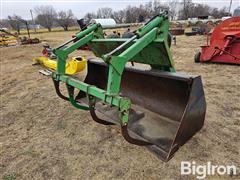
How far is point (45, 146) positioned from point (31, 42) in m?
14.1

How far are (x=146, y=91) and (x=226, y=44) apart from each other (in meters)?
3.74

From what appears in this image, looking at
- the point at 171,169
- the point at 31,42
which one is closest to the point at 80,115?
the point at 171,169

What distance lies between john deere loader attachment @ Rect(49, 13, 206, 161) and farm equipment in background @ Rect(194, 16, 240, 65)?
359 centimetres

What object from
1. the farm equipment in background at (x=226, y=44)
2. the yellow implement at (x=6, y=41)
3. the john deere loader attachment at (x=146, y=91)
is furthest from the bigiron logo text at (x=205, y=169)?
the yellow implement at (x=6, y=41)

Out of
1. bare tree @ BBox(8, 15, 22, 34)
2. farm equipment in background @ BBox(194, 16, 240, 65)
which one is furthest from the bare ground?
bare tree @ BBox(8, 15, 22, 34)

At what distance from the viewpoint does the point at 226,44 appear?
539 cm

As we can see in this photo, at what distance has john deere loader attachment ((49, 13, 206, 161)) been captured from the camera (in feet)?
5.85

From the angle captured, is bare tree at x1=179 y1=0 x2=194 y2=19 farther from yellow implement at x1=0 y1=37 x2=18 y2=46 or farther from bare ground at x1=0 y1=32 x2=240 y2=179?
bare ground at x1=0 y1=32 x2=240 y2=179

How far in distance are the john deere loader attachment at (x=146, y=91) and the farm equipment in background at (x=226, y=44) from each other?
141 inches

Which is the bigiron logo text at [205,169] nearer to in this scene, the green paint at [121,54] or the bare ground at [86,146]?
the bare ground at [86,146]

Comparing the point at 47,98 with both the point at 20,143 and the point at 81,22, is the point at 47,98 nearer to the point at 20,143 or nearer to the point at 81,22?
the point at 20,143

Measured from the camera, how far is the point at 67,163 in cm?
212

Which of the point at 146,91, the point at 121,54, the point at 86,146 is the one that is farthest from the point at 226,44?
the point at 86,146

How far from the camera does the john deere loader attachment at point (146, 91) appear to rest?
1.78m
